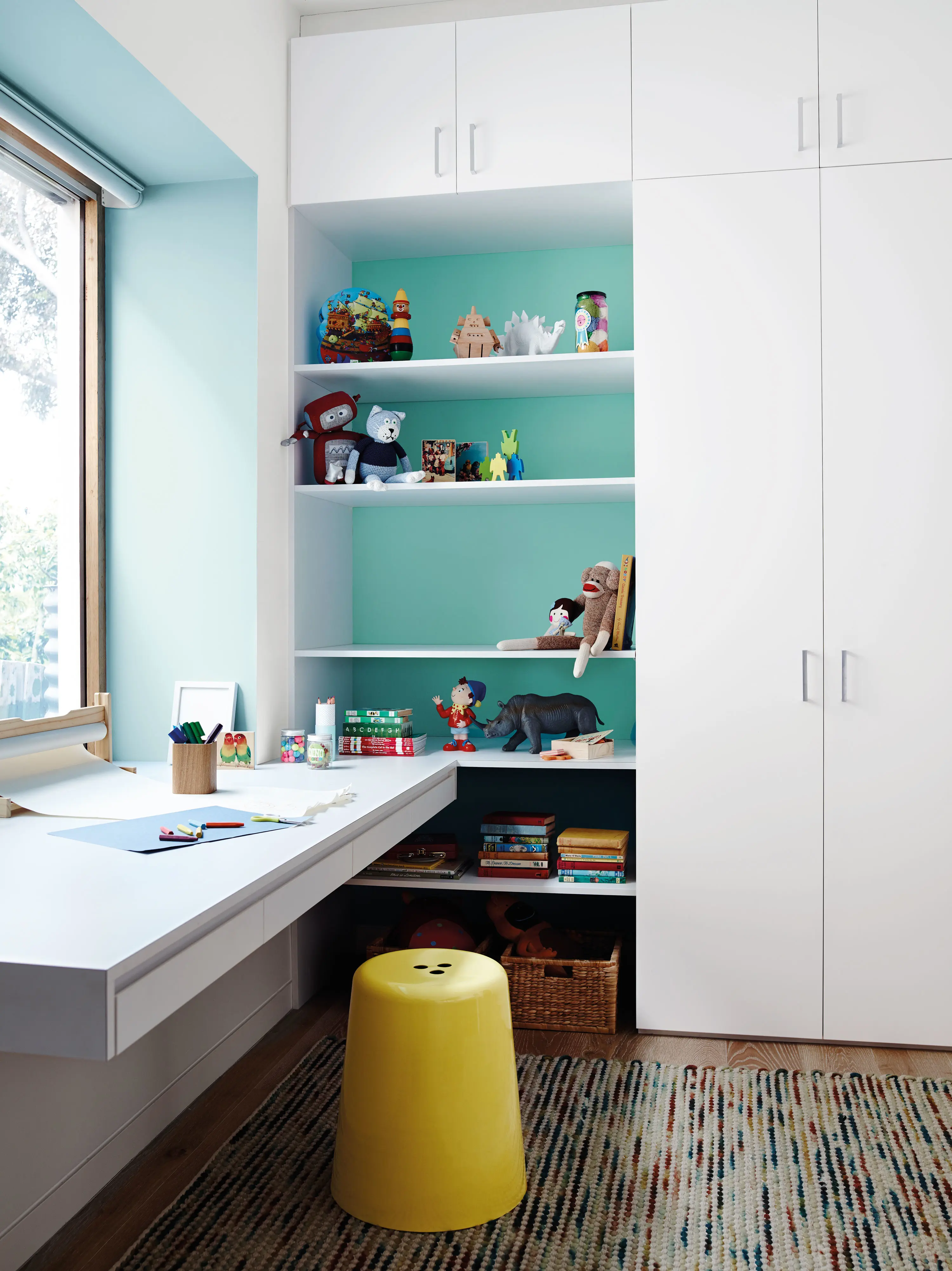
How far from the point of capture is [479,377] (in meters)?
2.85

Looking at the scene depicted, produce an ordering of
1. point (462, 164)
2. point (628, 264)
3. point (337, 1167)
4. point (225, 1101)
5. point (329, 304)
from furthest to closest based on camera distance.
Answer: point (628, 264)
point (329, 304)
point (462, 164)
point (225, 1101)
point (337, 1167)

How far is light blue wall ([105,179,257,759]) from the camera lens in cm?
263

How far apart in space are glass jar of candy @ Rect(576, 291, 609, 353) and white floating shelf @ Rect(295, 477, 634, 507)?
35cm

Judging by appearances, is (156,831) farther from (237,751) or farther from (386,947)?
(386,947)

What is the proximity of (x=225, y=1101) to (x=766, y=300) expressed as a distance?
89.3 inches

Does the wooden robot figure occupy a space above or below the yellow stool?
above

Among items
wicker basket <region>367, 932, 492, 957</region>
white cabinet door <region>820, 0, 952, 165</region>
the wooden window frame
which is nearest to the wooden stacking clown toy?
the wooden window frame

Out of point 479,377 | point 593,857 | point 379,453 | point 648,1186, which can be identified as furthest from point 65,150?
point 648,1186

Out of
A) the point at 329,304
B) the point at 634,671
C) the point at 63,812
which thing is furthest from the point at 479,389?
the point at 63,812

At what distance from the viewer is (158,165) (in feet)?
8.44

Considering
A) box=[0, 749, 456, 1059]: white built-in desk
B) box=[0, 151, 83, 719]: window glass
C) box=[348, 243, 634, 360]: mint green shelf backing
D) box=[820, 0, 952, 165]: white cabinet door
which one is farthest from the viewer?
box=[348, 243, 634, 360]: mint green shelf backing

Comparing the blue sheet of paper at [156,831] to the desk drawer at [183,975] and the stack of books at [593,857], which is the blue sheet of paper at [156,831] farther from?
the stack of books at [593,857]

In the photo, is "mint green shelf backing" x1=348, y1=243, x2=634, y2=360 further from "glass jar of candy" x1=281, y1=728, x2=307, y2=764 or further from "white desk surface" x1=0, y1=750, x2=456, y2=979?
"white desk surface" x1=0, y1=750, x2=456, y2=979

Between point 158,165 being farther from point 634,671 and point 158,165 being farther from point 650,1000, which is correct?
point 650,1000
